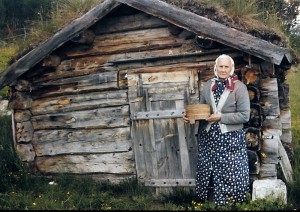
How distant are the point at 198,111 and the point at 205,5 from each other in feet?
7.93

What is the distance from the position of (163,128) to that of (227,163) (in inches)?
50.4

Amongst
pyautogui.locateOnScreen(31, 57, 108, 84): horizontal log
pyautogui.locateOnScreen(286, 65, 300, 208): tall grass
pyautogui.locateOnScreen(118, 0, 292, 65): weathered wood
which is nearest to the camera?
pyautogui.locateOnScreen(118, 0, 292, 65): weathered wood

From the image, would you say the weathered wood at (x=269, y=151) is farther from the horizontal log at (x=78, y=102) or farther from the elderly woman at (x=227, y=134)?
the horizontal log at (x=78, y=102)

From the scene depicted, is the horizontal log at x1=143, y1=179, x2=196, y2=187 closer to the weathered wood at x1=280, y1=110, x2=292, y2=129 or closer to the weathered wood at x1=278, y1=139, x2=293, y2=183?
the weathered wood at x1=278, y1=139, x2=293, y2=183

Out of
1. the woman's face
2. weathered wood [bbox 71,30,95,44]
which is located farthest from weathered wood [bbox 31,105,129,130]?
the woman's face

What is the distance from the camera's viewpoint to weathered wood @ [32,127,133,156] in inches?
274

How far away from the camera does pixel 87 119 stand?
7.16m

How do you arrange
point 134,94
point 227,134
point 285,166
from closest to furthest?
point 227,134
point 285,166
point 134,94

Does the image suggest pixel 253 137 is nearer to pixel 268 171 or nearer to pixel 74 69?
pixel 268 171

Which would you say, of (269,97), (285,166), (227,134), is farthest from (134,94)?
(285,166)

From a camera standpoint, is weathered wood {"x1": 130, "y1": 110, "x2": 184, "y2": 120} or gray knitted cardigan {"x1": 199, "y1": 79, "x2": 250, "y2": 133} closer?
gray knitted cardigan {"x1": 199, "y1": 79, "x2": 250, "y2": 133}

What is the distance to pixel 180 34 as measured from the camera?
6566 mm

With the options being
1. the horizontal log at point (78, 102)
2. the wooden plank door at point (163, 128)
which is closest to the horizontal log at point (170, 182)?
the wooden plank door at point (163, 128)

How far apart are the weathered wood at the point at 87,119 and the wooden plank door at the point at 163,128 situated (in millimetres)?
250
